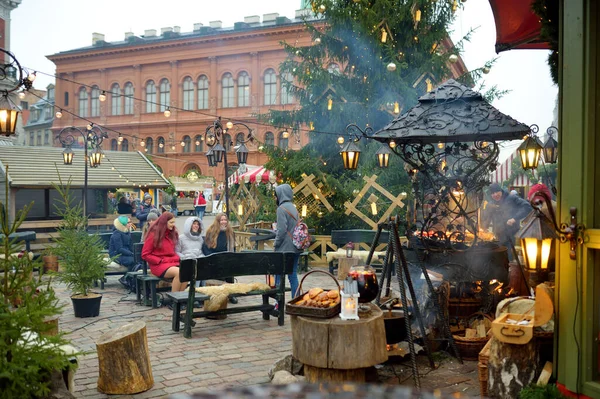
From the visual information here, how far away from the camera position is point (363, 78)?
1755cm

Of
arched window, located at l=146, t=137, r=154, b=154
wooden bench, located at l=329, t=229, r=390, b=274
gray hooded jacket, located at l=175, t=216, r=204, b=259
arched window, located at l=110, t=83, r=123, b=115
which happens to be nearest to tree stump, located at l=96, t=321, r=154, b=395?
gray hooded jacket, located at l=175, t=216, r=204, b=259

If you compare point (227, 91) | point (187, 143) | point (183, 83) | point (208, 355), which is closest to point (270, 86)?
point (227, 91)

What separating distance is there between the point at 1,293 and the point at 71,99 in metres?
55.7

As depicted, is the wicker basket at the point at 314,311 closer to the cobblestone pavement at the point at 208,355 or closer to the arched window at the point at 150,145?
the cobblestone pavement at the point at 208,355

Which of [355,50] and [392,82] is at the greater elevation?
[355,50]

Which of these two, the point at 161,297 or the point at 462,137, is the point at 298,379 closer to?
the point at 462,137

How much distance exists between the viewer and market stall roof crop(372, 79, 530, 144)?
6.21 meters

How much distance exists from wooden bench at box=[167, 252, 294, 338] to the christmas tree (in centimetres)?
781

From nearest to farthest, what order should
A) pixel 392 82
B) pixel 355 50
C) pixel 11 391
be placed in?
pixel 11 391 → pixel 392 82 → pixel 355 50

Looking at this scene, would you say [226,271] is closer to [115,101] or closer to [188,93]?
[188,93]

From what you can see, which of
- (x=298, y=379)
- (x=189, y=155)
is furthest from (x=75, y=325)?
(x=189, y=155)

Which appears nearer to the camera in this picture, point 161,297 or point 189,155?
point 161,297

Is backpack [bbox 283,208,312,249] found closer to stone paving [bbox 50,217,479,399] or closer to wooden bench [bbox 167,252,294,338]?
wooden bench [bbox 167,252,294,338]

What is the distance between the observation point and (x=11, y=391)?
356 centimetres
